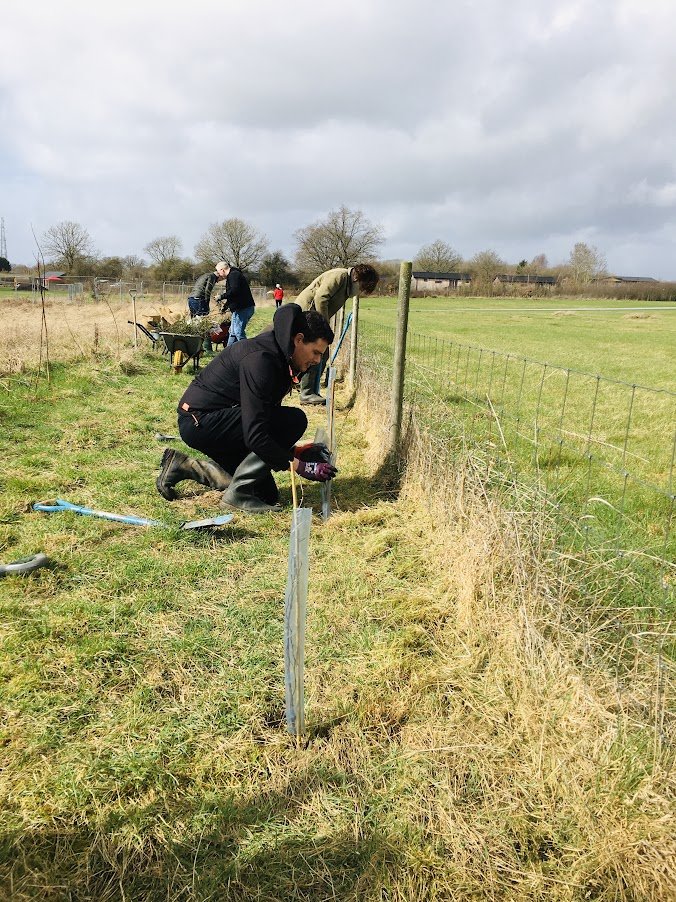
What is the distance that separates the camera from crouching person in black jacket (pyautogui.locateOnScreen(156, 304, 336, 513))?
3.45 metres

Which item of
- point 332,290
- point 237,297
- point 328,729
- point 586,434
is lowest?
point 328,729

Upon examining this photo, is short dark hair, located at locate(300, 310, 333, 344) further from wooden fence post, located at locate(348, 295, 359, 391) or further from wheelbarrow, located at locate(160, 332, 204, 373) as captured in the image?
wheelbarrow, located at locate(160, 332, 204, 373)

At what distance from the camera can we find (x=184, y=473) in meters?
4.31

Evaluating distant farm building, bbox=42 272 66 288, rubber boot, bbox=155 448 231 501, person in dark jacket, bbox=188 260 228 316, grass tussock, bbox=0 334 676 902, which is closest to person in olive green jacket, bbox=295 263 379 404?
rubber boot, bbox=155 448 231 501

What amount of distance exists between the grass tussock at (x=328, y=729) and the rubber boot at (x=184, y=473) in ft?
2.38

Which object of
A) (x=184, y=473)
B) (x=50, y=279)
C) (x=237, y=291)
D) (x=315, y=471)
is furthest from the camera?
(x=50, y=279)

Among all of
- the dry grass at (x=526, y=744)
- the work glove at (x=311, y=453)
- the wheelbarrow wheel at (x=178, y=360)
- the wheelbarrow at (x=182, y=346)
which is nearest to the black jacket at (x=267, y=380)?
the work glove at (x=311, y=453)

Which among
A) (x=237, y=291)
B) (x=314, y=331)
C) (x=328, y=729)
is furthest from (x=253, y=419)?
(x=237, y=291)

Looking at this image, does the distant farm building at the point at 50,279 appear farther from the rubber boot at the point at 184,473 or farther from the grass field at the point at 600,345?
the grass field at the point at 600,345

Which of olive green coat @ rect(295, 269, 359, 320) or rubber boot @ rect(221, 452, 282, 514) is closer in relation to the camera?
rubber boot @ rect(221, 452, 282, 514)

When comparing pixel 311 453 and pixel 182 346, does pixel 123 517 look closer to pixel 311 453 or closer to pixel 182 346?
pixel 311 453

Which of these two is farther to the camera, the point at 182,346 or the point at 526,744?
the point at 182,346

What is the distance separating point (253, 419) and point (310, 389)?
3.91 m

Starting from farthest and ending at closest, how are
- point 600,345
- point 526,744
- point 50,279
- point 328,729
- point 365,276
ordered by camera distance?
point 50,279
point 600,345
point 365,276
point 328,729
point 526,744
